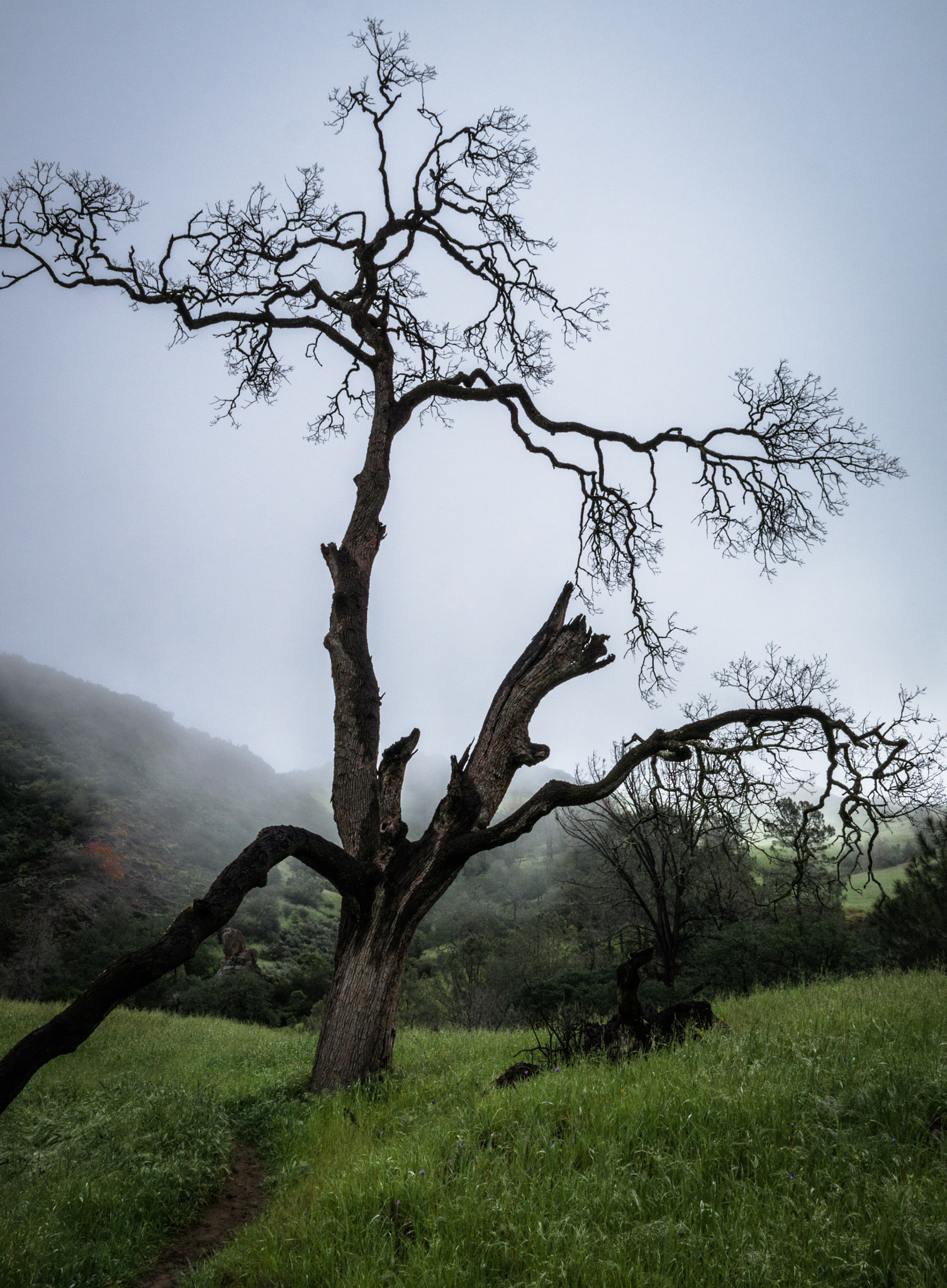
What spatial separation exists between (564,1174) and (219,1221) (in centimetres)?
300

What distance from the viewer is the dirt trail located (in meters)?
3.71

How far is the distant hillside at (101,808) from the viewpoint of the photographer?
30.0 m

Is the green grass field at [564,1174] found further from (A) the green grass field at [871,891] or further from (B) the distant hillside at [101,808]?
(B) the distant hillside at [101,808]

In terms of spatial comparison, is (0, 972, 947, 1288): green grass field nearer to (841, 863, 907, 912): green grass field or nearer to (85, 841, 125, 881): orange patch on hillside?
(841, 863, 907, 912): green grass field

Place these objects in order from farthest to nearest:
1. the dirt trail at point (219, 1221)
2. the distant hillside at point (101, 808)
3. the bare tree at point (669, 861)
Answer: the distant hillside at point (101, 808) < the bare tree at point (669, 861) < the dirt trail at point (219, 1221)

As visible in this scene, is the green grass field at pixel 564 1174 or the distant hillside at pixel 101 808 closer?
the green grass field at pixel 564 1174

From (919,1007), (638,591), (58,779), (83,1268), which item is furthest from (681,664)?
(58,779)

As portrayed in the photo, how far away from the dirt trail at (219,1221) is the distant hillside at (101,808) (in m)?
19.8

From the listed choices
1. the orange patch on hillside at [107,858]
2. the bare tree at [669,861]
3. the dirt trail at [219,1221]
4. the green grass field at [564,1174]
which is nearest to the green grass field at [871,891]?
the bare tree at [669,861]

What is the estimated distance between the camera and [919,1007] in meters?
6.03

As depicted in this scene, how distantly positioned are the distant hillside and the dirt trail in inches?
779

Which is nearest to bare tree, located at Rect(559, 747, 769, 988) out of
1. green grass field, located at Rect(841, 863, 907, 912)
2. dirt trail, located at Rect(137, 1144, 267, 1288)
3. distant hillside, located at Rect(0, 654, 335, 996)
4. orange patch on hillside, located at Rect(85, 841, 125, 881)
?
dirt trail, located at Rect(137, 1144, 267, 1288)

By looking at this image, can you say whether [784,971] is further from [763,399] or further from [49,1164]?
[49,1164]

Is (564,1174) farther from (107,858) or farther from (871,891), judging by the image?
(107,858)
